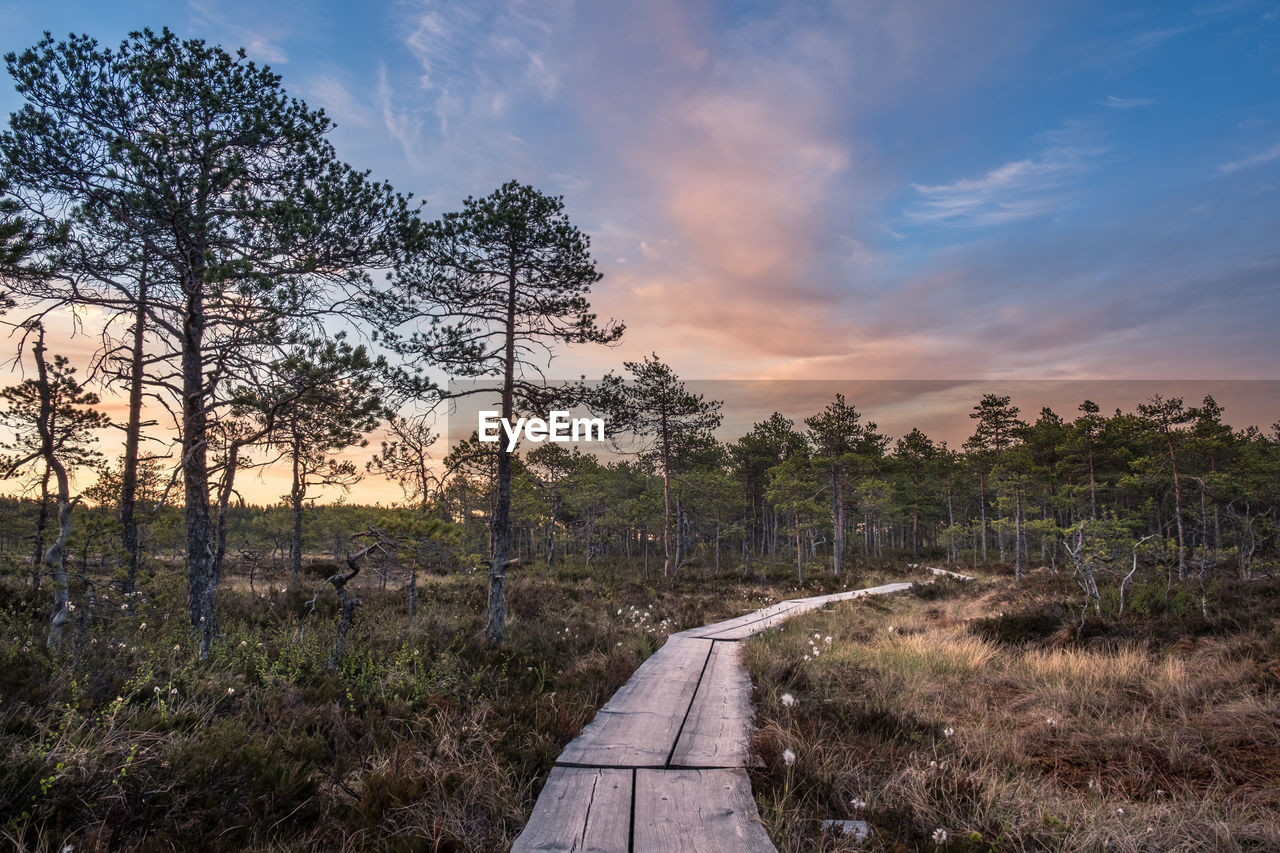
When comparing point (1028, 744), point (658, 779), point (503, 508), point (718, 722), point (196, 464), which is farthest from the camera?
point (503, 508)

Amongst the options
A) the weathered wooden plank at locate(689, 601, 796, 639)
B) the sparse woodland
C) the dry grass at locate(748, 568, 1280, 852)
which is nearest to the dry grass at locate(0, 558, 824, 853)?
the sparse woodland

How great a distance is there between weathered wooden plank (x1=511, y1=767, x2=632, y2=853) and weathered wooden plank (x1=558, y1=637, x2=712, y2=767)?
318 mm

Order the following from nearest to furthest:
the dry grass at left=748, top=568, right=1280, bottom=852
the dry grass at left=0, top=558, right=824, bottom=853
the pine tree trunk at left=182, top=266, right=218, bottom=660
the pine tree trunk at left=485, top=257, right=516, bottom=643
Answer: the dry grass at left=0, top=558, right=824, bottom=853 → the dry grass at left=748, top=568, right=1280, bottom=852 → the pine tree trunk at left=182, top=266, right=218, bottom=660 → the pine tree trunk at left=485, top=257, right=516, bottom=643

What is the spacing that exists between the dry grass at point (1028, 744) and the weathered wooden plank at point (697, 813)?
0.18 meters

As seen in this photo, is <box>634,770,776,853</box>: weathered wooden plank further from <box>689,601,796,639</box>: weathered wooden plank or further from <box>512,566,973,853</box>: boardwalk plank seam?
→ <box>689,601,796,639</box>: weathered wooden plank

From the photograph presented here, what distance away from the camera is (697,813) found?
147 inches

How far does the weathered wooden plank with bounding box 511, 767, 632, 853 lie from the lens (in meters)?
3.36

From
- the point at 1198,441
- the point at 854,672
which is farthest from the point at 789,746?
the point at 1198,441

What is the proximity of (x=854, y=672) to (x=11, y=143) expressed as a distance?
14014 mm

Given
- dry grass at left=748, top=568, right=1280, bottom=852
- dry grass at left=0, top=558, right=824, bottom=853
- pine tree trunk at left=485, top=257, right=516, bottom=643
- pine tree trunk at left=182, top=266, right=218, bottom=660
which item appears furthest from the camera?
pine tree trunk at left=485, top=257, right=516, bottom=643

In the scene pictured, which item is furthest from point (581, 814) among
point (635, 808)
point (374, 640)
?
point (374, 640)

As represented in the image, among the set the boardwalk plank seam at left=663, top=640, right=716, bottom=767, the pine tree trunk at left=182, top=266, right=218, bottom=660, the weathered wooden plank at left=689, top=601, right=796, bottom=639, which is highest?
the pine tree trunk at left=182, top=266, right=218, bottom=660

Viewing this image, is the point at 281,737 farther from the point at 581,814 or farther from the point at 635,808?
the point at 635,808

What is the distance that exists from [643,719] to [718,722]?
0.82 metres
